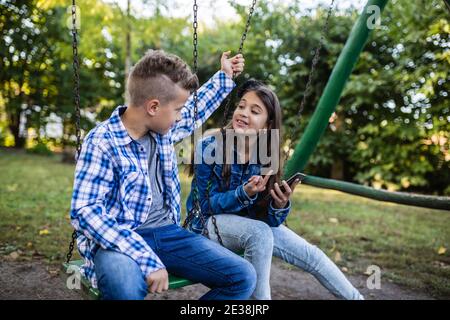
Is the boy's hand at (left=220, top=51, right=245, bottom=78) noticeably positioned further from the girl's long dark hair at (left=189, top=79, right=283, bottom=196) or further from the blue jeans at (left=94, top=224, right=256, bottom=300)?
the blue jeans at (left=94, top=224, right=256, bottom=300)

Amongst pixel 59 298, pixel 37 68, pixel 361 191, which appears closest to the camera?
pixel 361 191

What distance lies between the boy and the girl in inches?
8.5

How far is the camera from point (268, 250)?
1.86m

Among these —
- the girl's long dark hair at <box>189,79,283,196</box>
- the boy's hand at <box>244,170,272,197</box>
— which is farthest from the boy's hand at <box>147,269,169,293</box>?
the girl's long dark hair at <box>189,79,283,196</box>

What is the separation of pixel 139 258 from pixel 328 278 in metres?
1.00

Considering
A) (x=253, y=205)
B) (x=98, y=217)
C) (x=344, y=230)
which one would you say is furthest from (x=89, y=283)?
(x=344, y=230)

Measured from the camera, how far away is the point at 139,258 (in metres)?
1.41

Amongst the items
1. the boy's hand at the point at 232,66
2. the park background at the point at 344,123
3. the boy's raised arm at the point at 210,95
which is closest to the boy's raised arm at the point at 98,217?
the boy's raised arm at the point at 210,95

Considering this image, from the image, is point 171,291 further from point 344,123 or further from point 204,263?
point 344,123

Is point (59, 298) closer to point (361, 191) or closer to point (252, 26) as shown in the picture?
point (361, 191)

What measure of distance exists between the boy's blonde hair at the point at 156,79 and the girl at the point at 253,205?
0.49 metres

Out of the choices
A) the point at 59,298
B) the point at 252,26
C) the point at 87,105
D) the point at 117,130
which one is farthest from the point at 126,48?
the point at 87,105

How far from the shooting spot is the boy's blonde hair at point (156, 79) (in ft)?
5.31

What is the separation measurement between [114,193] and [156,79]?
486 mm
